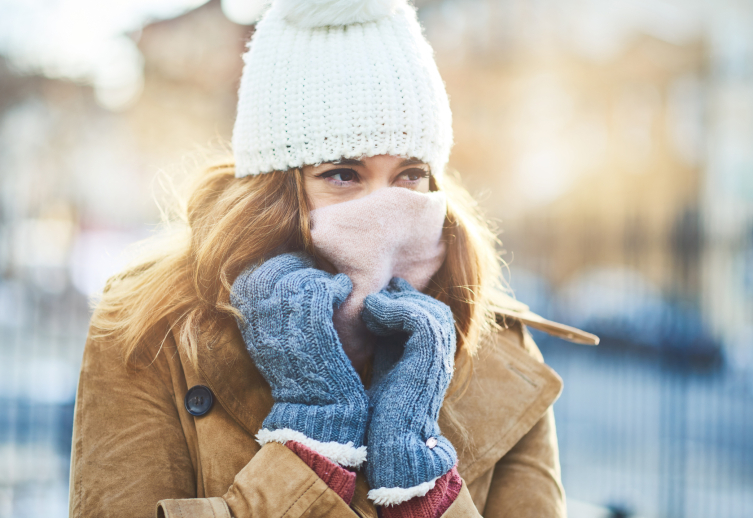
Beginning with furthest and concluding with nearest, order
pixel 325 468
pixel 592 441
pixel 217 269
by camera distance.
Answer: pixel 592 441, pixel 217 269, pixel 325 468

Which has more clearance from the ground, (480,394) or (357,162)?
(357,162)

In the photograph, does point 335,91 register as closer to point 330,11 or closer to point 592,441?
point 330,11

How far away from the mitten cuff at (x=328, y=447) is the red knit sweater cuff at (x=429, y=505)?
153 millimetres

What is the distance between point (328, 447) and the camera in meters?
1.35

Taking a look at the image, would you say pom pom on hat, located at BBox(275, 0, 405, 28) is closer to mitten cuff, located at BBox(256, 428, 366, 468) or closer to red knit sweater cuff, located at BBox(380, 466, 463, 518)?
mitten cuff, located at BBox(256, 428, 366, 468)

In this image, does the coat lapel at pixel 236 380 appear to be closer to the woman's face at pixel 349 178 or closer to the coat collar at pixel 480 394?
the coat collar at pixel 480 394

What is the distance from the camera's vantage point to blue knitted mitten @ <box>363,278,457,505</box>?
54.3 inches

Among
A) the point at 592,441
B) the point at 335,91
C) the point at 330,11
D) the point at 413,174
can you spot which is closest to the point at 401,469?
the point at 413,174

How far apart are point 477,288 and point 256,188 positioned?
32.6 inches

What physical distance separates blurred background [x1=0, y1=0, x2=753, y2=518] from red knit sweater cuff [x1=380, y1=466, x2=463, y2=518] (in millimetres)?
1223

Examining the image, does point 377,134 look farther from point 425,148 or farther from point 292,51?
point 292,51

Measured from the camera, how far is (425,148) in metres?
1.75

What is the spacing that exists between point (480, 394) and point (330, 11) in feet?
4.30

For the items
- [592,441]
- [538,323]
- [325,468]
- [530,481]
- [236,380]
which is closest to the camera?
[325,468]
